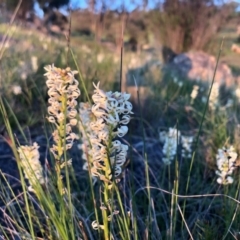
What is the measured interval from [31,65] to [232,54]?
404 inches

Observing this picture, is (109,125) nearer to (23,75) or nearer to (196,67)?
(23,75)

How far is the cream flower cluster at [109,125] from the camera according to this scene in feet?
2.56

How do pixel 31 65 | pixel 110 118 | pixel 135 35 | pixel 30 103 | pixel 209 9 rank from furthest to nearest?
pixel 135 35 → pixel 209 9 → pixel 31 65 → pixel 30 103 → pixel 110 118

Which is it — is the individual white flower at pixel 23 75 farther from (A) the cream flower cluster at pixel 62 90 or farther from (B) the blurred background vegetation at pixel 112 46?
(A) the cream flower cluster at pixel 62 90

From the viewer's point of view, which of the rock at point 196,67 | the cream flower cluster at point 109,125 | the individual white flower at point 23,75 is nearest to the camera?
the cream flower cluster at point 109,125

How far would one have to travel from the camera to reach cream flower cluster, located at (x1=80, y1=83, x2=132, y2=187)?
2.56 ft

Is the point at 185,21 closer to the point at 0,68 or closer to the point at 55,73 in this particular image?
the point at 0,68

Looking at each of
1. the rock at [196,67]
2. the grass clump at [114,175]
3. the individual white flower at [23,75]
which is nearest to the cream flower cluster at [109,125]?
the grass clump at [114,175]

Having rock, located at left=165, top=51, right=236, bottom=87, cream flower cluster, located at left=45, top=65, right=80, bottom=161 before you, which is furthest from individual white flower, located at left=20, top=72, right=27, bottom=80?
rock, located at left=165, top=51, right=236, bottom=87

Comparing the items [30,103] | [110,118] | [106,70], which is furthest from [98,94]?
[106,70]

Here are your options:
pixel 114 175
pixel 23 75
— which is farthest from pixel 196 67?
pixel 114 175

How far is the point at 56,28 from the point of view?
20438 mm

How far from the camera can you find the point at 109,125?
799 mm

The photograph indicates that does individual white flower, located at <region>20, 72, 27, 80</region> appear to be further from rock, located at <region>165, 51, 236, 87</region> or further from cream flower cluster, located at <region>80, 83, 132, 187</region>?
rock, located at <region>165, 51, 236, 87</region>
